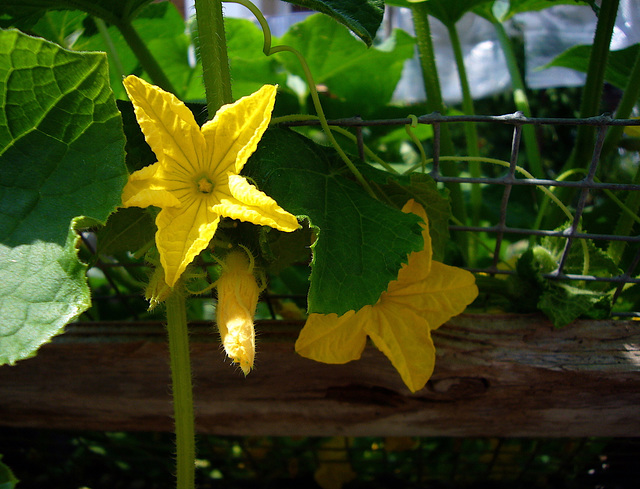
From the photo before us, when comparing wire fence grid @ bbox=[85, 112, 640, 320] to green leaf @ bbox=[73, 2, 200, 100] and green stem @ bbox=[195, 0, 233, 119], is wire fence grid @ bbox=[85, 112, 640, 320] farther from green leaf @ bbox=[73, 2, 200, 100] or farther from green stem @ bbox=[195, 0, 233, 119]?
green leaf @ bbox=[73, 2, 200, 100]

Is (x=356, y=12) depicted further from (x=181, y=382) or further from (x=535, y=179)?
(x=181, y=382)

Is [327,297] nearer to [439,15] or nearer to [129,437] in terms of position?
[439,15]

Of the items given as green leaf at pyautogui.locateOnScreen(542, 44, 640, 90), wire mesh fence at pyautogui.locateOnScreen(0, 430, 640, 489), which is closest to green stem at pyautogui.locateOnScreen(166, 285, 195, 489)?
wire mesh fence at pyautogui.locateOnScreen(0, 430, 640, 489)

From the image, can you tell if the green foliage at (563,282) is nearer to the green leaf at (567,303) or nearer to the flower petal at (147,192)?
the green leaf at (567,303)

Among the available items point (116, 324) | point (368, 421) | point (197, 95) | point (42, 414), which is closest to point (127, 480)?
point (42, 414)

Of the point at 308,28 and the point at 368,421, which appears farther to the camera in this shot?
the point at 308,28

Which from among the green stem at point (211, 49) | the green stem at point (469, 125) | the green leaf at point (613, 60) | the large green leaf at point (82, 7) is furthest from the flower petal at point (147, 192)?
the green leaf at point (613, 60)

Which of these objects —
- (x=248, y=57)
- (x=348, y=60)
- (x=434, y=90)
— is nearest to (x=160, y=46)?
(x=248, y=57)
